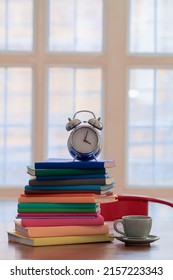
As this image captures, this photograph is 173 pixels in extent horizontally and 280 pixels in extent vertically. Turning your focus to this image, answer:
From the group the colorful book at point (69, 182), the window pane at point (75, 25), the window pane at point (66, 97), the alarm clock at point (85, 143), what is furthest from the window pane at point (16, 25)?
the colorful book at point (69, 182)

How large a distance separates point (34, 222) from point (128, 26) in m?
3.98

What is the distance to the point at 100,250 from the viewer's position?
1.78m

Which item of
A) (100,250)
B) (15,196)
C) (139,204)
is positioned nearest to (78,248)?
(100,250)

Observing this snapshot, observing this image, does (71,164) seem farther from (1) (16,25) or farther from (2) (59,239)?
(1) (16,25)

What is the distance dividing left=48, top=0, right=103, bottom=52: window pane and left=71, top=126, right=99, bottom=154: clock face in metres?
3.75

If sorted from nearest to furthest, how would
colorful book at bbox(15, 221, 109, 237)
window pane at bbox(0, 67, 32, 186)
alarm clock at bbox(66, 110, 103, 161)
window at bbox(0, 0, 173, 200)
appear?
colorful book at bbox(15, 221, 109, 237) → alarm clock at bbox(66, 110, 103, 161) → window at bbox(0, 0, 173, 200) → window pane at bbox(0, 67, 32, 186)

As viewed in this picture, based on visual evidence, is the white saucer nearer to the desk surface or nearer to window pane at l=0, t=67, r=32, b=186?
the desk surface

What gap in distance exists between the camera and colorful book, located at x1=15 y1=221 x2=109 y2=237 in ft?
5.96

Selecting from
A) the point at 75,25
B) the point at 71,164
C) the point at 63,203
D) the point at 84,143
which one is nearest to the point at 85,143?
the point at 84,143

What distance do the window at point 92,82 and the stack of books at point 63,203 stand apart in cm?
364

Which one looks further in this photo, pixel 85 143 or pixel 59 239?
pixel 85 143

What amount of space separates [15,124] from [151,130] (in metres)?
1.19

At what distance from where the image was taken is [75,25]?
5.72 metres

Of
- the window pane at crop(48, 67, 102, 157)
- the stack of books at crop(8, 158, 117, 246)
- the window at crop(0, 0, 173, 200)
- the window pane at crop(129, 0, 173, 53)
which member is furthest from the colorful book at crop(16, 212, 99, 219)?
the window pane at crop(129, 0, 173, 53)
